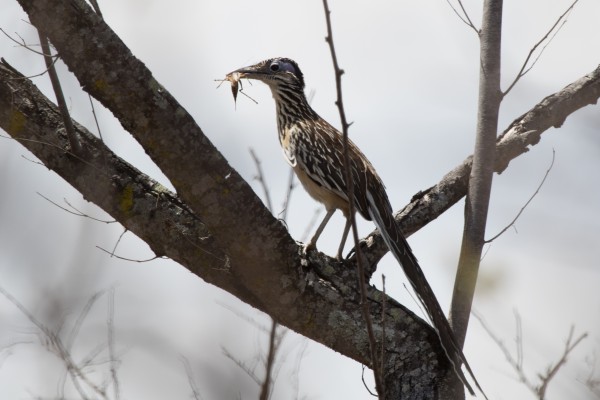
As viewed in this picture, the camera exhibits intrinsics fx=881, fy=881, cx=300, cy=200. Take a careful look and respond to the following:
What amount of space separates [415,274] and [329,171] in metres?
1.00

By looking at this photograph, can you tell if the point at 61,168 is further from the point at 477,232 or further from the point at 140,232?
the point at 477,232

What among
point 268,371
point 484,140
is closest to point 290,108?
point 484,140

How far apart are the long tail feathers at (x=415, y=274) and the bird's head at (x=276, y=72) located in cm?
141

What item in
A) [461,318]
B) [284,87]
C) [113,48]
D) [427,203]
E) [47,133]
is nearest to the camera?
[113,48]

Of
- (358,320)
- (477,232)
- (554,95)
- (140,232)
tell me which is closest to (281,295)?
(358,320)

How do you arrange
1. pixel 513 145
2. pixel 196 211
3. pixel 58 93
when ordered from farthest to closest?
1. pixel 513 145
2. pixel 58 93
3. pixel 196 211

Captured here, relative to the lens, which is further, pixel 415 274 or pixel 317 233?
pixel 317 233

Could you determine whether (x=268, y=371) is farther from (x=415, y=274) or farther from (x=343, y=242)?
(x=343, y=242)

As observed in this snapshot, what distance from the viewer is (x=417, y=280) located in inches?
175

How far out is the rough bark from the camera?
11.2ft

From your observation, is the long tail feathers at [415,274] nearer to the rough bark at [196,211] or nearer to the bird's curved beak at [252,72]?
the rough bark at [196,211]

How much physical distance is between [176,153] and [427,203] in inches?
70.4

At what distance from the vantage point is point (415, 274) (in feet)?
14.6

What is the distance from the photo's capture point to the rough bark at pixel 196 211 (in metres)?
3.41
